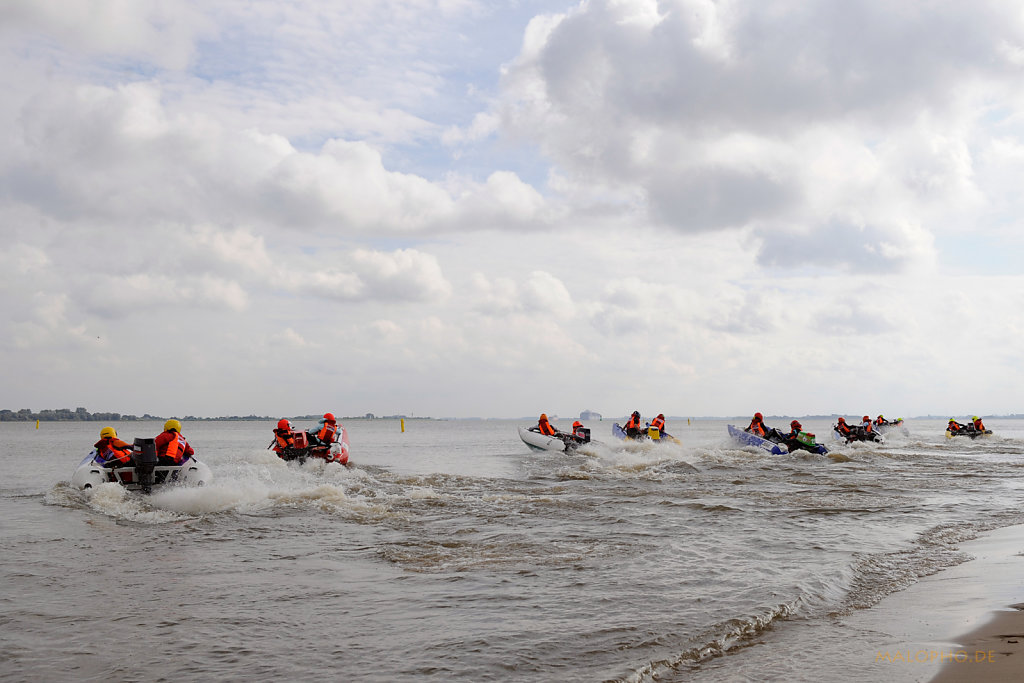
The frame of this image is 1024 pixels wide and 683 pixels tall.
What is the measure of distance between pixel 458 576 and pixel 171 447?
349 inches

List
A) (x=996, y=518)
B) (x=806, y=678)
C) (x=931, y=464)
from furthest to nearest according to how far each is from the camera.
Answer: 1. (x=931, y=464)
2. (x=996, y=518)
3. (x=806, y=678)

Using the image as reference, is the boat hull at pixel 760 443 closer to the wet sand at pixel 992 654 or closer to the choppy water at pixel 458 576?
the choppy water at pixel 458 576

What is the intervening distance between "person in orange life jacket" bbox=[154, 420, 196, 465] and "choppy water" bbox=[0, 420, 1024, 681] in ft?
2.84

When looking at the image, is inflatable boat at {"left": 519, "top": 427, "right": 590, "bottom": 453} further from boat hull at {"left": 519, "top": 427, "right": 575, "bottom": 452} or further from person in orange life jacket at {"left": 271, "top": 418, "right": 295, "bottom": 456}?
person in orange life jacket at {"left": 271, "top": 418, "right": 295, "bottom": 456}

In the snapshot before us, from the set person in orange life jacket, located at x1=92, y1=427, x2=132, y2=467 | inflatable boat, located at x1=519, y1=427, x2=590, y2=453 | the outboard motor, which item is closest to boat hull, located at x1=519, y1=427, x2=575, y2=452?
inflatable boat, located at x1=519, y1=427, x2=590, y2=453

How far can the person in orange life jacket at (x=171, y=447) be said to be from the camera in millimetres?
13742

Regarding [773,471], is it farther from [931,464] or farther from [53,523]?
[53,523]

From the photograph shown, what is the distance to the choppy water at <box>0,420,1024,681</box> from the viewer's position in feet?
16.8

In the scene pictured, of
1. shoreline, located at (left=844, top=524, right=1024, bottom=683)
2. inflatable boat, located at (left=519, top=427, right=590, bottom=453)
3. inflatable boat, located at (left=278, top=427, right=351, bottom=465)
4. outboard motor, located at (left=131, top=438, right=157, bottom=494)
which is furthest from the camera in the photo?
inflatable boat, located at (left=519, top=427, right=590, bottom=453)

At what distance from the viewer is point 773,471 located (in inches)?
830

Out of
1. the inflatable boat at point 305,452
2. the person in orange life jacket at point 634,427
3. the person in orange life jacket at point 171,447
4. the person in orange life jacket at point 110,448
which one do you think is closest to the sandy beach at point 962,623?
the person in orange life jacket at point 171,447

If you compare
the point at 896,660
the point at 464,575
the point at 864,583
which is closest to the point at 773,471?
the point at 864,583

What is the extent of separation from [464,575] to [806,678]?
12.9 ft

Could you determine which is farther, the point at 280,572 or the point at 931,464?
the point at 931,464
